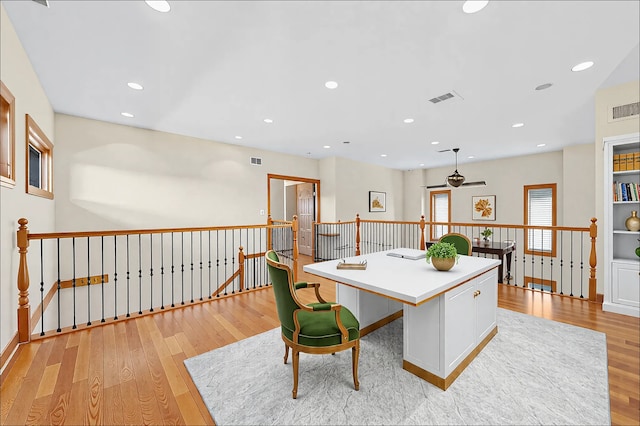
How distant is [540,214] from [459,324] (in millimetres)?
6758

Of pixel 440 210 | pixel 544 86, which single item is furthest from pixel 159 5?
pixel 440 210

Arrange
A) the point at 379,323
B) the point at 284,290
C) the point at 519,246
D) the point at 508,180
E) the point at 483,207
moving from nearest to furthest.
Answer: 1. the point at 284,290
2. the point at 379,323
3. the point at 519,246
4. the point at 508,180
5. the point at 483,207

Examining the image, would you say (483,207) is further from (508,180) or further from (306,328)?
(306,328)

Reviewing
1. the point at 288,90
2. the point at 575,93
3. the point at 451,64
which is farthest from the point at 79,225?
the point at 575,93

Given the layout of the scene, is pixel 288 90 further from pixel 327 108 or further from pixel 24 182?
pixel 24 182

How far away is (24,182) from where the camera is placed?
9.05 feet

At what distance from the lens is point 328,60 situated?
104 inches

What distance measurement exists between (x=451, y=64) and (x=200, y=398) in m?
3.60

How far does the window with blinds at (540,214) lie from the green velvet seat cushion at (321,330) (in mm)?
6718

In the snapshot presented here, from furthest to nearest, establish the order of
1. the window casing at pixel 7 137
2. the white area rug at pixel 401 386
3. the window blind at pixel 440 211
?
the window blind at pixel 440 211, the window casing at pixel 7 137, the white area rug at pixel 401 386

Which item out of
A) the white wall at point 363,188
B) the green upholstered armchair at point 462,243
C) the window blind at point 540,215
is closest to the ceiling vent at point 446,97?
the green upholstered armchair at point 462,243

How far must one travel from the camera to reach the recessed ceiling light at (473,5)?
6.11 feet

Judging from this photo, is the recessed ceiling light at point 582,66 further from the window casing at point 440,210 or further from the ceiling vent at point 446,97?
the window casing at point 440,210

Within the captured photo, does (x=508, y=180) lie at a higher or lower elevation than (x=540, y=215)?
higher
